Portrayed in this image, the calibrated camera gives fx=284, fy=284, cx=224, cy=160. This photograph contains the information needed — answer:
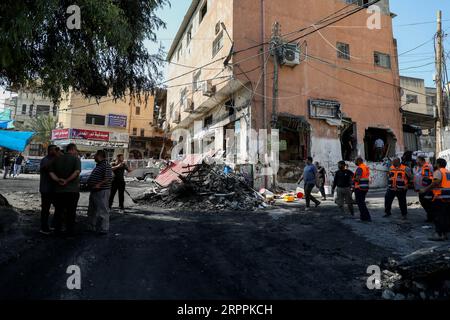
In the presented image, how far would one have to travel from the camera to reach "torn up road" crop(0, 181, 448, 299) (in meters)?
3.08

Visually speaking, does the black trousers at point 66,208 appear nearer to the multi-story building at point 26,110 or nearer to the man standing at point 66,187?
the man standing at point 66,187

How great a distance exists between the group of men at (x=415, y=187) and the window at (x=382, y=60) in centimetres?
1363

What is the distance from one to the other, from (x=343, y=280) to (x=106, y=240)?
Answer: 154 inches

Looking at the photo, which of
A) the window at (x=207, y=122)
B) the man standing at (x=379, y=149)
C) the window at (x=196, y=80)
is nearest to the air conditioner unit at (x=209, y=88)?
the window at (x=196, y=80)

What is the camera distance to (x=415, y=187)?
748 cm

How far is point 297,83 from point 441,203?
11.6 meters

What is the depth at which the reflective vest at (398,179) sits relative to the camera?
7.33m

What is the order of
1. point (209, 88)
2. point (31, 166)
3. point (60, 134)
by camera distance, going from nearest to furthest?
point (209, 88) → point (31, 166) → point (60, 134)

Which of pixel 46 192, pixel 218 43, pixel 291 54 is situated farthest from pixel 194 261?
pixel 218 43

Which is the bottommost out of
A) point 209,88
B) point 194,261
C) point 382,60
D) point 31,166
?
point 194,261

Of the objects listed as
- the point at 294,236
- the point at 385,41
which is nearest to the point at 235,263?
the point at 294,236

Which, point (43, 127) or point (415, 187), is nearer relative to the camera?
point (415, 187)

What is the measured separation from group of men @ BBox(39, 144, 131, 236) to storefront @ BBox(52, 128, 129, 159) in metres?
28.3

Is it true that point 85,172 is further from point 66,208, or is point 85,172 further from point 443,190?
point 443,190
